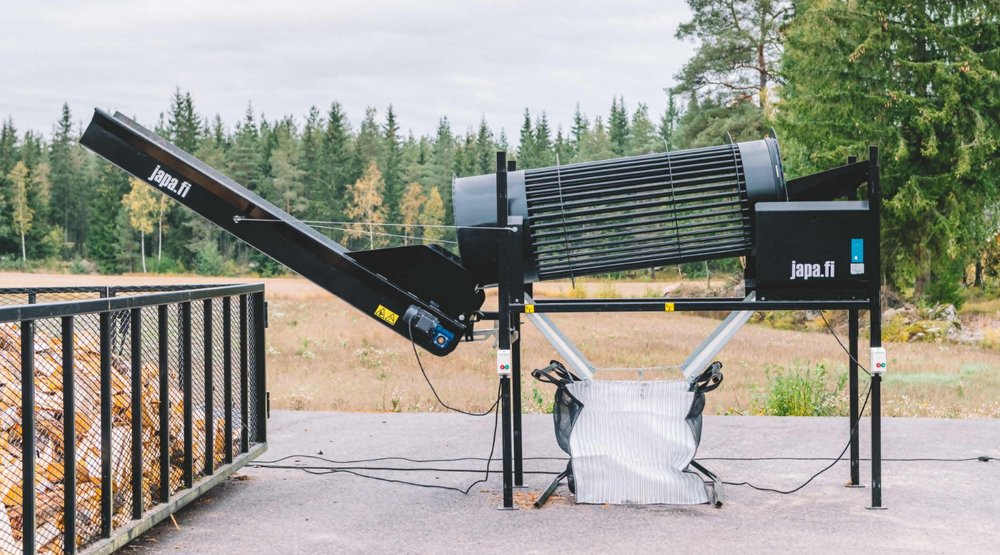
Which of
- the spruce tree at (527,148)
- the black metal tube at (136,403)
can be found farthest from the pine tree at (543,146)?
the black metal tube at (136,403)

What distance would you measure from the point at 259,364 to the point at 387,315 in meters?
1.10

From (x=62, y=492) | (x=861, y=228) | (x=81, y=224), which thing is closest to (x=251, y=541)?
(x=62, y=492)

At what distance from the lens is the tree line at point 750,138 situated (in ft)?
75.8

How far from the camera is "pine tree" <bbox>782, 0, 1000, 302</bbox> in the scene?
22672 mm

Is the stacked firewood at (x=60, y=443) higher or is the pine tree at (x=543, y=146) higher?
the pine tree at (x=543, y=146)

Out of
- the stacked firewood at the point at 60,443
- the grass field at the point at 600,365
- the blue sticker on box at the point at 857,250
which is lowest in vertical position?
the grass field at the point at 600,365

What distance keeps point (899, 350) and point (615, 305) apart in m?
14.3

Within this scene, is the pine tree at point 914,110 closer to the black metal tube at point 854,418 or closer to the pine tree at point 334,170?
the black metal tube at point 854,418

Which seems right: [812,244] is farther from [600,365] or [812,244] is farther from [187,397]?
[600,365]

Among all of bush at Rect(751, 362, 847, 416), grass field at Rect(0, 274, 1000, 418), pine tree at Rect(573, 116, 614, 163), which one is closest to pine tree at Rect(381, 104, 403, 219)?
pine tree at Rect(573, 116, 614, 163)

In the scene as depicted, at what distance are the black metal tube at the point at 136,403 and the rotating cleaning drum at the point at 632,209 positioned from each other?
2.03 m

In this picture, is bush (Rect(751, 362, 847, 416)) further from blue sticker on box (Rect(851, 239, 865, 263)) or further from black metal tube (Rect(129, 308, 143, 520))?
black metal tube (Rect(129, 308, 143, 520))

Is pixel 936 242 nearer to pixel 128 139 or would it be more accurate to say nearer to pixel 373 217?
pixel 128 139

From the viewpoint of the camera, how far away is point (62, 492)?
423 cm
